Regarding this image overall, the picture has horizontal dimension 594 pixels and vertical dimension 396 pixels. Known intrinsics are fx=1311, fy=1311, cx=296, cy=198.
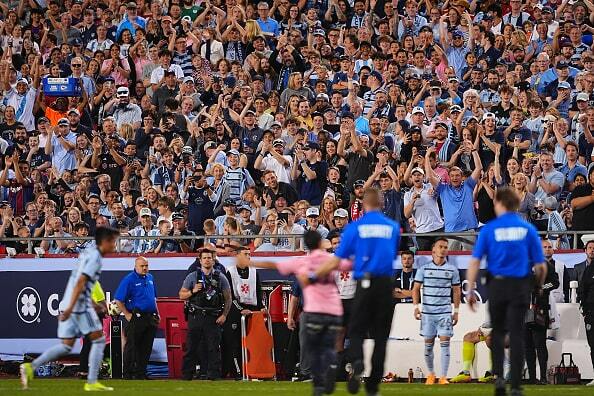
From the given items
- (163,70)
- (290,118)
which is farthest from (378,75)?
(163,70)

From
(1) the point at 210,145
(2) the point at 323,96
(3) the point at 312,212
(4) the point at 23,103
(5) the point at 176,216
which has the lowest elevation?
(3) the point at 312,212

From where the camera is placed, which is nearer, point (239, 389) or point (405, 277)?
point (239, 389)

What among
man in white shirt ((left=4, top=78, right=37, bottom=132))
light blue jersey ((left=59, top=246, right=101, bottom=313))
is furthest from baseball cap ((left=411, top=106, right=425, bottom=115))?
man in white shirt ((left=4, top=78, right=37, bottom=132))

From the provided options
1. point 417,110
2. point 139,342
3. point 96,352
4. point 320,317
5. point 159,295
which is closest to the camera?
point 320,317

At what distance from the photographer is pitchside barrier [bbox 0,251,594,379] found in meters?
20.5

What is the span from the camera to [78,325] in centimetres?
1672

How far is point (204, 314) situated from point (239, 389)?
3.31 metres

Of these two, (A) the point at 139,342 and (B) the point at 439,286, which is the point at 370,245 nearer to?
A: (B) the point at 439,286

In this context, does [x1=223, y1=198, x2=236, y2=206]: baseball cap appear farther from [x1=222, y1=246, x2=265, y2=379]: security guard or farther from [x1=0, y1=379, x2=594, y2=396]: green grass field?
[x1=0, y1=379, x2=594, y2=396]: green grass field

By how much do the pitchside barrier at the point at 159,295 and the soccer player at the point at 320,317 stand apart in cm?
641

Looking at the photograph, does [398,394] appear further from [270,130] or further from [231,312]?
[270,130]

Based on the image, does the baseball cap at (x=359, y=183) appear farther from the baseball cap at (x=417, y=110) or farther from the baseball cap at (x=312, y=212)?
the baseball cap at (x=417, y=110)

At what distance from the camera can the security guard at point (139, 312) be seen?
72.1ft

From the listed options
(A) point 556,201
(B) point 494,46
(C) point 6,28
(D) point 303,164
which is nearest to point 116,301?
(D) point 303,164
